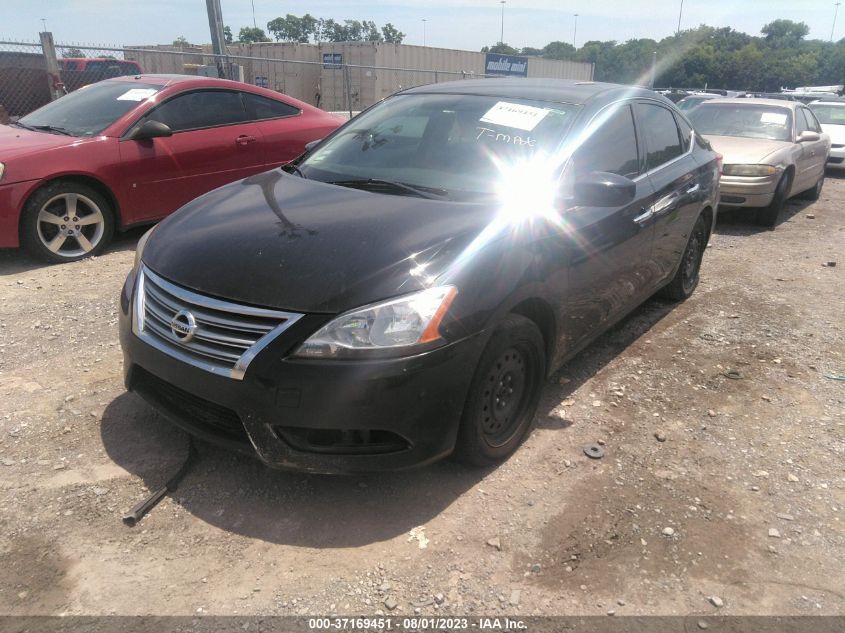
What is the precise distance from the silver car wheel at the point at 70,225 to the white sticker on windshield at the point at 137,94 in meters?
1.22

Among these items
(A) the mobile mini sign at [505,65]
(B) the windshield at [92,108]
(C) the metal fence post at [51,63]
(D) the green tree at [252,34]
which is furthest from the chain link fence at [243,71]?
(D) the green tree at [252,34]

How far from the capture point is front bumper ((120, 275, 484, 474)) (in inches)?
92.7

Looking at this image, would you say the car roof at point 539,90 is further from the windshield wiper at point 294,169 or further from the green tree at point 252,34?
the green tree at point 252,34

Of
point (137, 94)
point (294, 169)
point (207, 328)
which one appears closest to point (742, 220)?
point (294, 169)

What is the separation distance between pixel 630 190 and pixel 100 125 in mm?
4980

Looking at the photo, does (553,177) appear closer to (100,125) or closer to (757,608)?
(757,608)

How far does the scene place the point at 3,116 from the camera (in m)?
8.50

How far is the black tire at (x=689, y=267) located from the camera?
5.13 meters

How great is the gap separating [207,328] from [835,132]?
1477 cm

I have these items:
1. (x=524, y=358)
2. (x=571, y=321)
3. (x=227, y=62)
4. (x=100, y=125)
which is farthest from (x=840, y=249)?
(x=227, y=62)

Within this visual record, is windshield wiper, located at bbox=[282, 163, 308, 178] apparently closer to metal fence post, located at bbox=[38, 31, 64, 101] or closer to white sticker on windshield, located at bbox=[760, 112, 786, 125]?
metal fence post, located at bbox=[38, 31, 64, 101]

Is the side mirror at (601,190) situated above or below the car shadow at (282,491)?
above

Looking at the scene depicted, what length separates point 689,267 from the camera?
5.30 m

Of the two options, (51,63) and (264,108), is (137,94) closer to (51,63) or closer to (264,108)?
(264,108)
